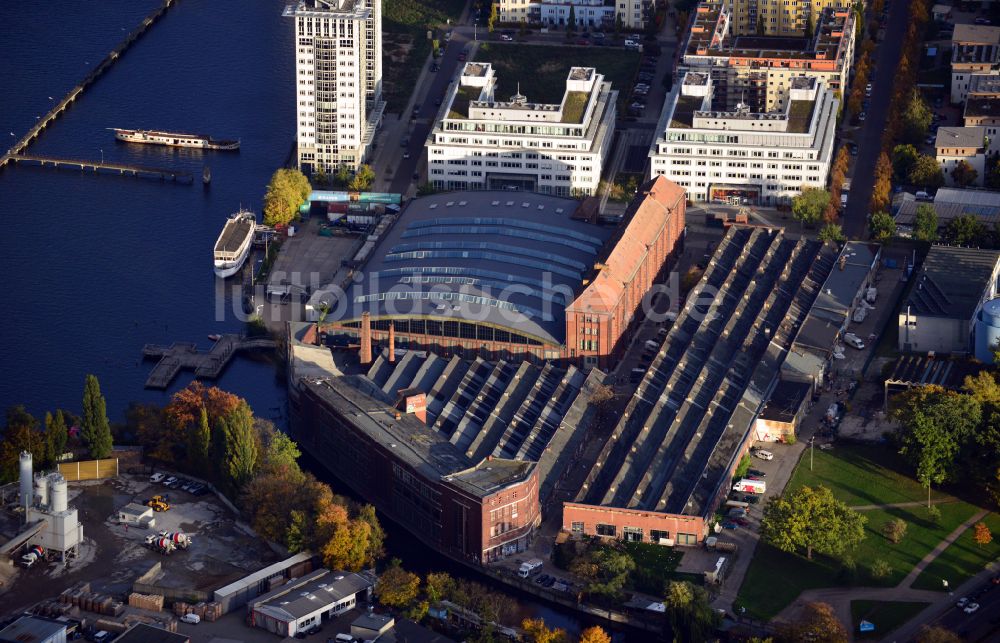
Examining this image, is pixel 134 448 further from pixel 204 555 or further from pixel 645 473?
pixel 645 473

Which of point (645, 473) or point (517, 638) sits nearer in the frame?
point (517, 638)

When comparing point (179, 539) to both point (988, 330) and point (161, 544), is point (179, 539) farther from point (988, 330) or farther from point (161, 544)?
point (988, 330)

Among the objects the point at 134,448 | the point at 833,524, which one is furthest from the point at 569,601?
the point at 134,448

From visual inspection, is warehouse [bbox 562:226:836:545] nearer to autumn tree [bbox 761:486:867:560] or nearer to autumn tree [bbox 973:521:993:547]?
autumn tree [bbox 761:486:867:560]

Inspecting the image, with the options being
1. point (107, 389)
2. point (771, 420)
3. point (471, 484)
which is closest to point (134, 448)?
point (107, 389)

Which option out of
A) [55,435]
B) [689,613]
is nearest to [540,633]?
[689,613]

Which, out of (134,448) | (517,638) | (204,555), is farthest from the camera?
(134,448)

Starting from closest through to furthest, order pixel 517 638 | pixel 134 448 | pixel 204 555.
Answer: pixel 517 638, pixel 204 555, pixel 134 448
